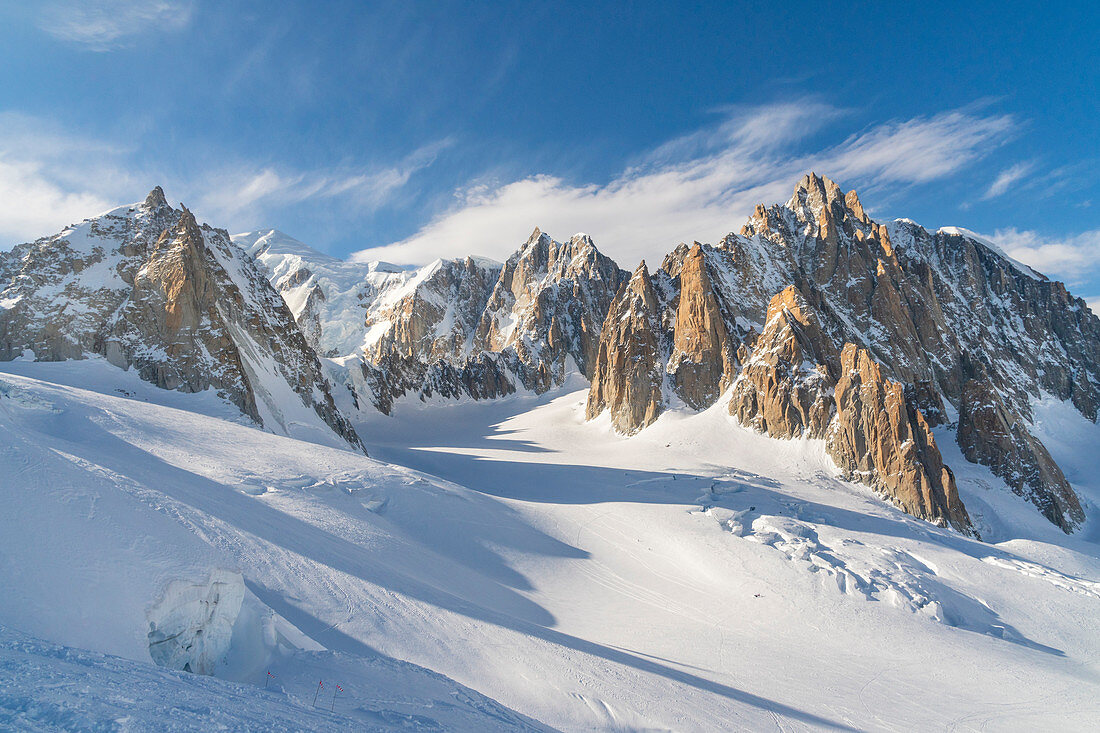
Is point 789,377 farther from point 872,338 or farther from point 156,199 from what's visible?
point 156,199

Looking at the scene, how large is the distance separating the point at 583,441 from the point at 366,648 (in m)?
50.0

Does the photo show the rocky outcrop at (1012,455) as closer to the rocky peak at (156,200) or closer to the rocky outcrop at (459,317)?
the rocky outcrop at (459,317)

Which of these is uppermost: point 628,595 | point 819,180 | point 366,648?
point 819,180

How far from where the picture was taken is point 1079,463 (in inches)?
2283

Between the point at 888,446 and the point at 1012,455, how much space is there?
1425 centimetres

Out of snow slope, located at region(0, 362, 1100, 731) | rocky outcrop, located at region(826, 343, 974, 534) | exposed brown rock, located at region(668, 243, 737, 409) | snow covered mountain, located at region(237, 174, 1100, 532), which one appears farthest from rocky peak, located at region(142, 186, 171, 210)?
rocky outcrop, located at region(826, 343, 974, 534)

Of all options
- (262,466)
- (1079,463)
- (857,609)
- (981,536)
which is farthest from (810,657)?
(1079,463)

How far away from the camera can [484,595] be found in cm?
1426

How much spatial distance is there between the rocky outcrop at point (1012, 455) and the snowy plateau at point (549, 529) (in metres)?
0.23

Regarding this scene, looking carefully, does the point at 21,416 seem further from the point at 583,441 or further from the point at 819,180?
the point at 819,180

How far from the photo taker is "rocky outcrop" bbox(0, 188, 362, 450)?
109 feet

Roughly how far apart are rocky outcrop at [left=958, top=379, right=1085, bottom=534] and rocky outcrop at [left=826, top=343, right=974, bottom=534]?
9.54 metres

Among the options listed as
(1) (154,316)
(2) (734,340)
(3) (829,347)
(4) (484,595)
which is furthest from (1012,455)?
(1) (154,316)

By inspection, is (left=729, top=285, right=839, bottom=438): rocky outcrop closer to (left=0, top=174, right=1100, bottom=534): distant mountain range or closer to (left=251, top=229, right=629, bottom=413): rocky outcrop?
(left=0, top=174, right=1100, bottom=534): distant mountain range
